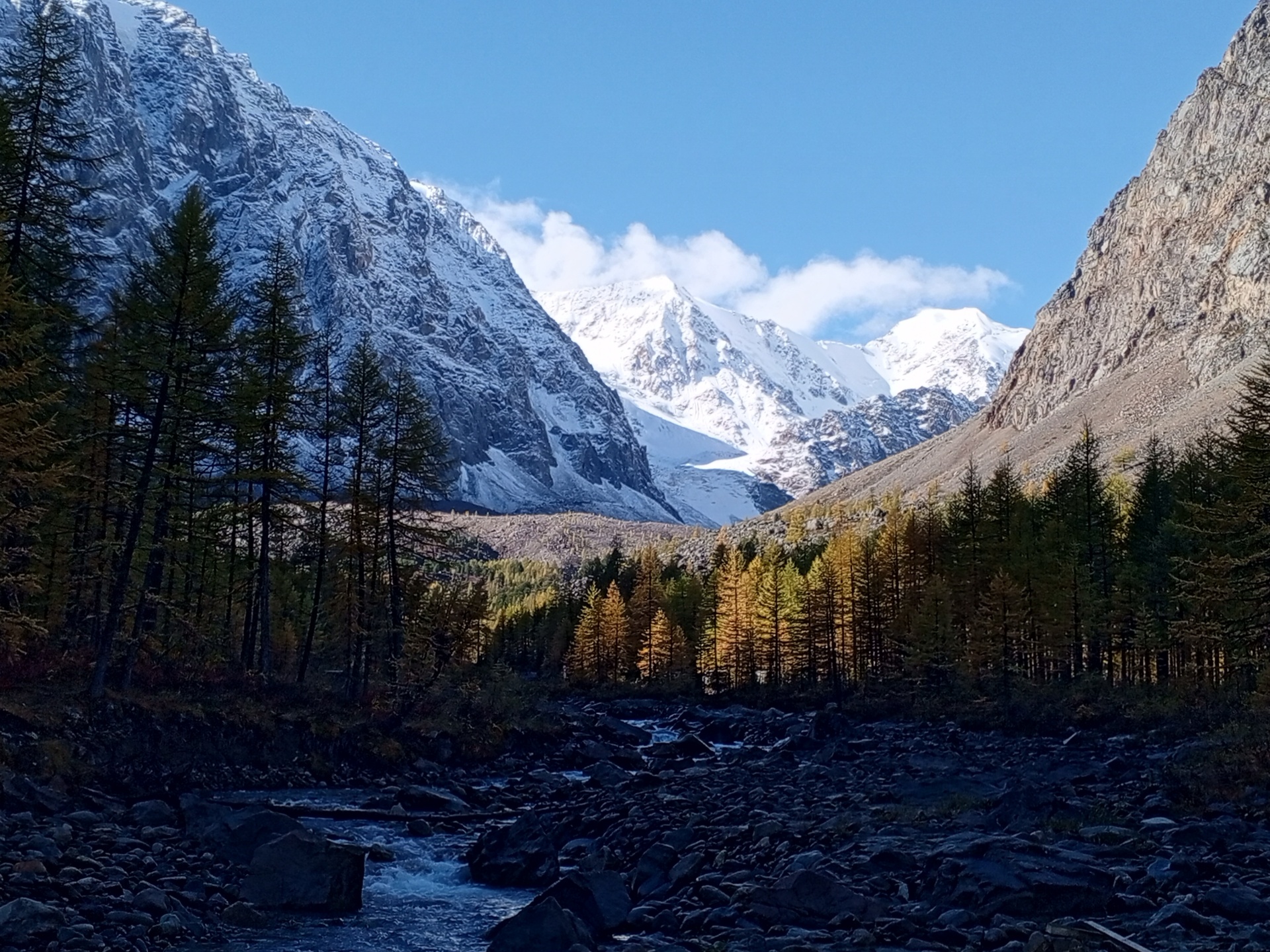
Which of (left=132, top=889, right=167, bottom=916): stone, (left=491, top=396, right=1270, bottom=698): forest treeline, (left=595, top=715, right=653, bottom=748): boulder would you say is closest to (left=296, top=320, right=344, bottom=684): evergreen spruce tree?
(left=595, top=715, right=653, bottom=748): boulder

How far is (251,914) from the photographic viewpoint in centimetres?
1334

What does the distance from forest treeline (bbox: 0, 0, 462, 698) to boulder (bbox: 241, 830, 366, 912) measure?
746 cm

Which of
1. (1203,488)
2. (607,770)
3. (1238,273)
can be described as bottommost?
(607,770)

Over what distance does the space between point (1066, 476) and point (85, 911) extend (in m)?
56.3

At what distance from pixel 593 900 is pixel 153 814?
9.59 meters

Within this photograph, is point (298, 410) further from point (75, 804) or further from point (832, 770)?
point (832, 770)

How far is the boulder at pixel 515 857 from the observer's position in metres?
16.7

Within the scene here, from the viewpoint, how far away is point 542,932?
39.3ft

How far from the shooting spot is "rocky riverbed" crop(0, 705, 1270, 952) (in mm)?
11117

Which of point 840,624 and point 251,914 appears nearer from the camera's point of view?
point 251,914

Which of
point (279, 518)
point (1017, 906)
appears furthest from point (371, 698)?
point (1017, 906)

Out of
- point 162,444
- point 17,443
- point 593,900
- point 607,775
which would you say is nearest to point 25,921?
point 593,900

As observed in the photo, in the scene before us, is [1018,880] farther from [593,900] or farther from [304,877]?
[304,877]

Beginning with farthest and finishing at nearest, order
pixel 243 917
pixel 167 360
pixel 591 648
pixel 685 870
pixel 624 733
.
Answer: pixel 591 648 < pixel 624 733 < pixel 167 360 < pixel 685 870 < pixel 243 917
